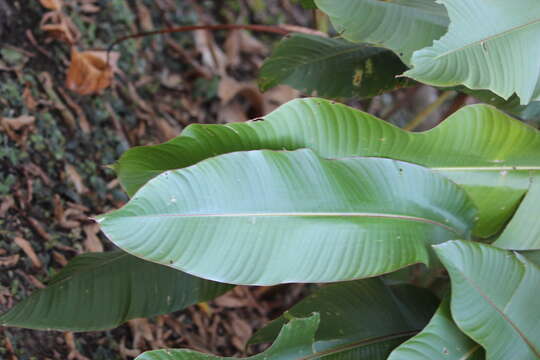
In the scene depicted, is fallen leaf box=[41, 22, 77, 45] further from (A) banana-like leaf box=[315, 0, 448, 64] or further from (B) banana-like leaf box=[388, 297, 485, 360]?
(B) banana-like leaf box=[388, 297, 485, 360]

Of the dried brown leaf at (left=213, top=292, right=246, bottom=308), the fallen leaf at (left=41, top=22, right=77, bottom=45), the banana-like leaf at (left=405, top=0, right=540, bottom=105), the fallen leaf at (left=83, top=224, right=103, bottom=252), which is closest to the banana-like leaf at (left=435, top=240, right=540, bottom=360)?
the banana-like leaf at (left=405, top=0, right=540, bottom=105)

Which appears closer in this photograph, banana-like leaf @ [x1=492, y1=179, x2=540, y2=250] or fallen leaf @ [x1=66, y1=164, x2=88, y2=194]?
banana-like leaf @ [x1=492, y1=179, x2=540, y2=250]

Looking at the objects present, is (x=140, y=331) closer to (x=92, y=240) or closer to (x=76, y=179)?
(x=92, y=240)

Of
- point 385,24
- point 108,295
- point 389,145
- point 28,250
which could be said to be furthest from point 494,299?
point 28,250

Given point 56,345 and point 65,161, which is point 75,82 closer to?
point 65,161

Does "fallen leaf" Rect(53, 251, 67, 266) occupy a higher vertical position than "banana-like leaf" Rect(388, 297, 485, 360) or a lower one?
lower

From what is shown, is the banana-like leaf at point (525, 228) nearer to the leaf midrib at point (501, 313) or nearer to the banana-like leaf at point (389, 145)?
the banana-like leaf at point (389, 145)
